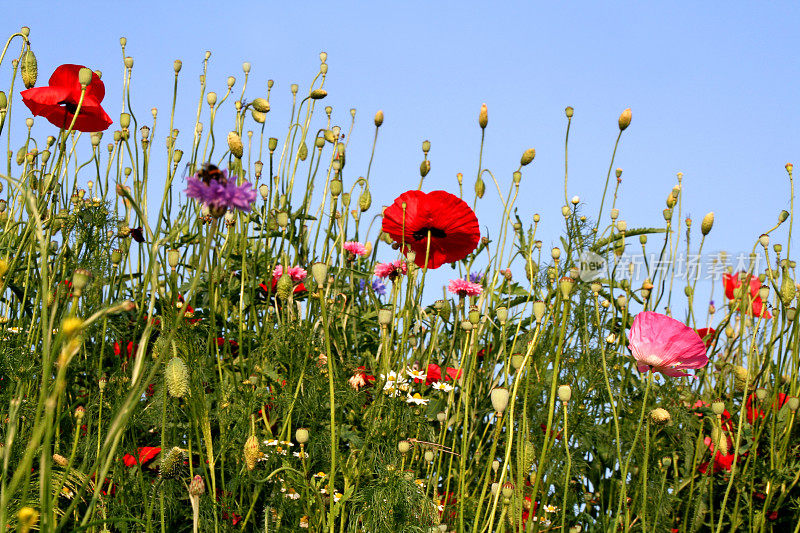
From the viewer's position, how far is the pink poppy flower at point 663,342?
1602 mm

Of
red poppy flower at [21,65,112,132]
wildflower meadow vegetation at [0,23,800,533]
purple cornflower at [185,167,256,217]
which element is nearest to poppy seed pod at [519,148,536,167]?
wildflower meadow vegetation at [0,23,800,533]

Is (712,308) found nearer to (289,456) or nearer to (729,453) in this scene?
(729,453)

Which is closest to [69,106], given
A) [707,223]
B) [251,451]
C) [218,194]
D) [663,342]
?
[251,451]

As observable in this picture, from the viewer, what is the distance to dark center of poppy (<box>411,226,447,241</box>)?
6.49 feet

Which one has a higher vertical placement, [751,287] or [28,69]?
[28,69]

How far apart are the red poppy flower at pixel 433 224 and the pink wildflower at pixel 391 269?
0.19 ft

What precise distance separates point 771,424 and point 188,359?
140 cm

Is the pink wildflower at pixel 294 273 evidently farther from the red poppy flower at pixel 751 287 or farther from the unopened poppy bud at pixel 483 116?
the red poppy flower at pixel 751 287

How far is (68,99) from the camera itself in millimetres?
1893

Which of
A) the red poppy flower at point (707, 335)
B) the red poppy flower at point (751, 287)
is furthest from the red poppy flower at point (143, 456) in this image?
the red poppy flower at point (751, 287)

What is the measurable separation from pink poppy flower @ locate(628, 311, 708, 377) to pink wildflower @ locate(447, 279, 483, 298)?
63 cm

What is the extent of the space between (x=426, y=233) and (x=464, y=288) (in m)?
0.26

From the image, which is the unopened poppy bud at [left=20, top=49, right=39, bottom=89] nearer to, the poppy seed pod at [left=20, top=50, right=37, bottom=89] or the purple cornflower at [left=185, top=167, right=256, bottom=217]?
the poppy seed pod at [left=20, top=50, right=37, bottom=89]

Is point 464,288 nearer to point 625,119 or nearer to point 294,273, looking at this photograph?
point 294,273
